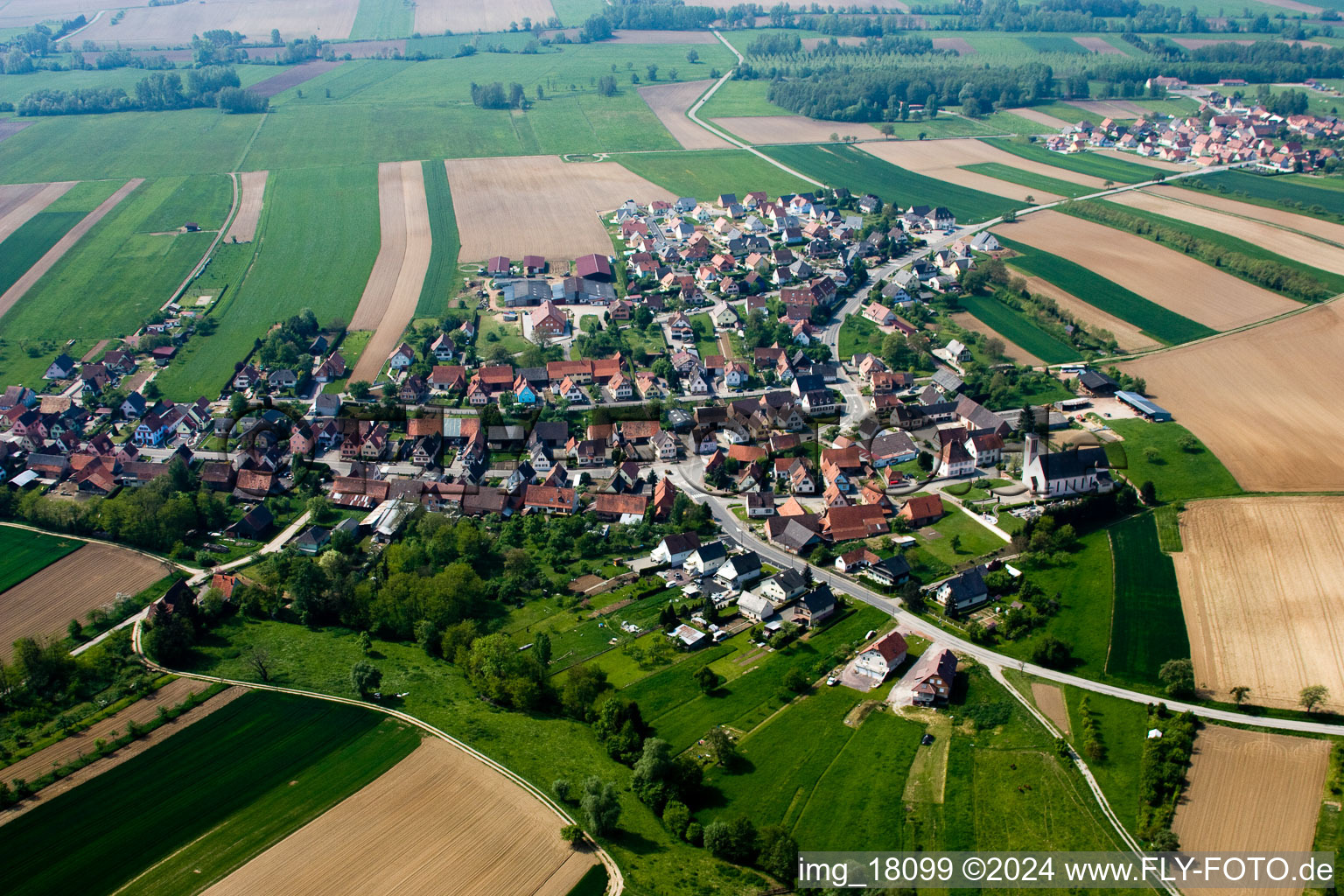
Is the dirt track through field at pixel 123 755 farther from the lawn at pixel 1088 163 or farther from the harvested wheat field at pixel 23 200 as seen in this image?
the lawn at pixel 1088 163

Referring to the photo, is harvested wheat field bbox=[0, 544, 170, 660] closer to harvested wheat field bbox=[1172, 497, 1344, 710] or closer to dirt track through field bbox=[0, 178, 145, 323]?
dirt track through field bbox=[0, 178, 145, 323]

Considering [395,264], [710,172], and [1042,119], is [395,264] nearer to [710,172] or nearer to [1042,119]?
[710,172]

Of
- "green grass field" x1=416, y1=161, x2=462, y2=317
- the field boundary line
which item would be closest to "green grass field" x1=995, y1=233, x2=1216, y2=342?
"green grass field" x1=416, y1=161, x2=462, y2=317

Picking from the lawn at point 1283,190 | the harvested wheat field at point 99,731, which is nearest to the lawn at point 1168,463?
the harvested wheat field at point 99,731

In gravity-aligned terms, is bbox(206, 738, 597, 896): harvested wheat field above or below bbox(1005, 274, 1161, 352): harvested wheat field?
below

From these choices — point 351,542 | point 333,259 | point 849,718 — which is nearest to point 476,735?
point 849,718

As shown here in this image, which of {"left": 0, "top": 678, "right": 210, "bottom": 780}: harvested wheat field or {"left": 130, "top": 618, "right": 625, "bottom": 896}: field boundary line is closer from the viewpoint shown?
{"left": 130, "top": 618, "right": 625, "bottom": 896}: field boundary line

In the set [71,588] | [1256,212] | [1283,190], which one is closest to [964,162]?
[1256,212]

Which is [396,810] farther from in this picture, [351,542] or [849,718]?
[351,542]
